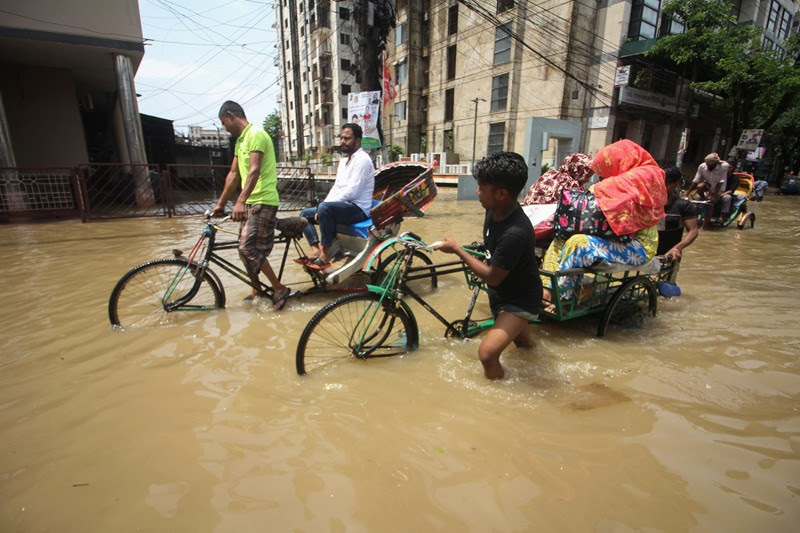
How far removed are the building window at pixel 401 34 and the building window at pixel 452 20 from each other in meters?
4.09

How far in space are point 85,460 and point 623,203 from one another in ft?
12.9

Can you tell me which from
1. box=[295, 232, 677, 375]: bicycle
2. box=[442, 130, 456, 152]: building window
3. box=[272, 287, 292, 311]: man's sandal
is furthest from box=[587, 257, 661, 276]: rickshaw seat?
box=[442, 130, 456, 152]: building window

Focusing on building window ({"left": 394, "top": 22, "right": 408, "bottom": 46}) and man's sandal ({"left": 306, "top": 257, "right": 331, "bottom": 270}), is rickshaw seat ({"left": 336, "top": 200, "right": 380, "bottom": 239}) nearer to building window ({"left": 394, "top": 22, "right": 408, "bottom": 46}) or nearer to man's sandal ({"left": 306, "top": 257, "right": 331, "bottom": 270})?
man's sandal ({"left": 306, "top": 257, "right": 331, "bottom": 270})

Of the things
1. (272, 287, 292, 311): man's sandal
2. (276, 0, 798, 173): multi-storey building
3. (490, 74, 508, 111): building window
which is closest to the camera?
(272, 287, 292, 311): man's sandal

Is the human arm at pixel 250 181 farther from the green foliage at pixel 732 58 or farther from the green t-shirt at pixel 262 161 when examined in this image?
the green foliage at pixel 732 58

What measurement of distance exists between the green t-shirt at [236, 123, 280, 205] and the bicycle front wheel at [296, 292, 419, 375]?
166 centimetres

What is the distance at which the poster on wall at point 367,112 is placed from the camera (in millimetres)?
9984

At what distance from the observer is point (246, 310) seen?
13.5 ft

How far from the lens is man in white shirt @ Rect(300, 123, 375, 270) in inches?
168

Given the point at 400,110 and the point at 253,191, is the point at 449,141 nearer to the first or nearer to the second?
the point at 400,110

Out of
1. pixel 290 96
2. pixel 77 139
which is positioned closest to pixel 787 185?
pixel 77 139

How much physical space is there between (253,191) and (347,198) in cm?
100

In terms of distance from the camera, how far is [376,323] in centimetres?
297

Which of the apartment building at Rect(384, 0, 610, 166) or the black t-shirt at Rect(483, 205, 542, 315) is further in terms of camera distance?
the apartment building at Rect(384, 0, 610, 166)
